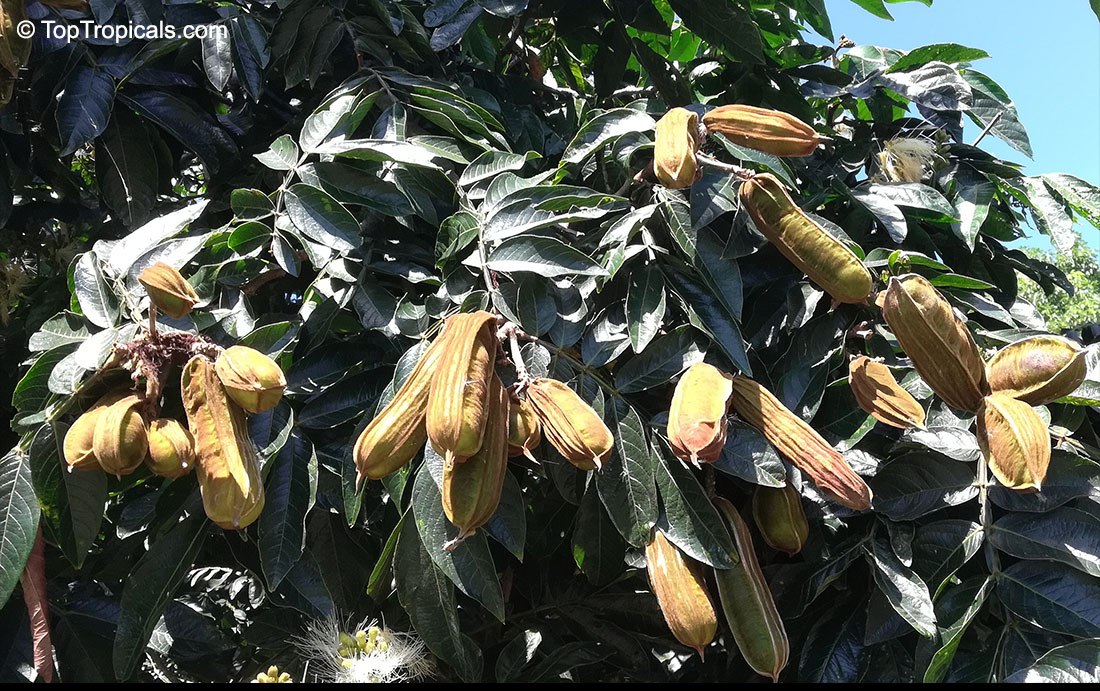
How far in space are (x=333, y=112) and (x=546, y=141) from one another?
1.64 feet

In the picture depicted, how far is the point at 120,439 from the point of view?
1005 millimetres

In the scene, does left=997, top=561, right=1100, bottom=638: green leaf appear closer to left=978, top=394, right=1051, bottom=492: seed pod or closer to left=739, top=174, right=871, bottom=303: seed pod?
left=978, top=394, right=1051, bottom=492: seed pod

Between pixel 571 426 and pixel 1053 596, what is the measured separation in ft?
2.13

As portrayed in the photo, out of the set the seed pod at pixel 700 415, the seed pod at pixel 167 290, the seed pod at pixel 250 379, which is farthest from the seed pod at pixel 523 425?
the seed pod at pixel 167 290

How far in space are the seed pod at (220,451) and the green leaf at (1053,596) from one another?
90 cm

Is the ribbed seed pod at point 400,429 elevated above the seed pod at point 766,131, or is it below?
below

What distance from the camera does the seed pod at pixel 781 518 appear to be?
116 cm

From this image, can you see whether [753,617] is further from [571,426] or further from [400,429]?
[400,429]

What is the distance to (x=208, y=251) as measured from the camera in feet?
4.18

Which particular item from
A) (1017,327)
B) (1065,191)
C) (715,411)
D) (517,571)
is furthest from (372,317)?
(1065,191)

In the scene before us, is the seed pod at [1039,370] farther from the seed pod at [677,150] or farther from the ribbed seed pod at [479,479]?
the ribbed seed pod at [479,479]

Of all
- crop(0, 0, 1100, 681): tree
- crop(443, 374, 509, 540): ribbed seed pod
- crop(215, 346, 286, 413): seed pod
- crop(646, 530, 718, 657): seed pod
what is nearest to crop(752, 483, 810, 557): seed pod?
crop(0, 0, 1100, 681): tree

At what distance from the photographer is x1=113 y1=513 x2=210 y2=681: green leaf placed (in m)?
1.13

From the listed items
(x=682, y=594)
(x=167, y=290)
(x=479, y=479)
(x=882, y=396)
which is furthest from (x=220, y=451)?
(x=882, y=396)
